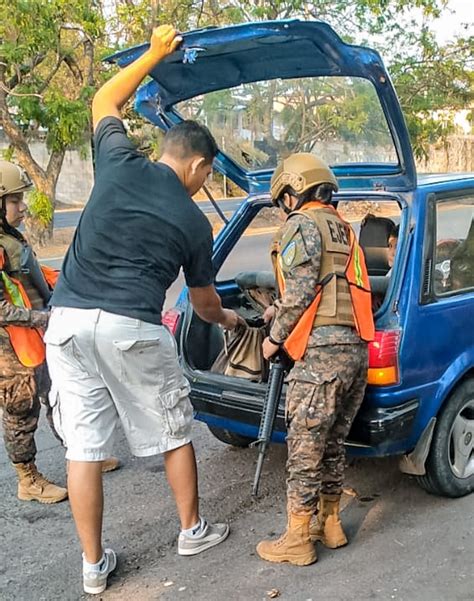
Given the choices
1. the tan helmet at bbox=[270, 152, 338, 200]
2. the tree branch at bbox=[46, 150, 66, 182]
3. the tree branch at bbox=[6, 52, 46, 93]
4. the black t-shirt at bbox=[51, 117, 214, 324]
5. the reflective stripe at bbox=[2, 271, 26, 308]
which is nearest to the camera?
the black t-shirt at bbox=[51, 117, 214, 324]

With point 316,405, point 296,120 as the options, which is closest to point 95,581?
point 316,405

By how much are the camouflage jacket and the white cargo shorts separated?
52 cm

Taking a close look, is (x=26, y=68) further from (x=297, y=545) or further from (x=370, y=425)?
(x=297, y=545)

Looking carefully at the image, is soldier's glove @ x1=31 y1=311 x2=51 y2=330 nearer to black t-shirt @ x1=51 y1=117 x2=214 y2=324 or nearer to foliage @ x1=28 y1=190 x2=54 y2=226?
black t-shirt @ x1=51 y1=117 x2=214 y2=324

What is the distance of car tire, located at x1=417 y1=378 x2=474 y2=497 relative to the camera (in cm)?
340

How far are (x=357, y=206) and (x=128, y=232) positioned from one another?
6.32 feet

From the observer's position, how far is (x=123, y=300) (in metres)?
2.76

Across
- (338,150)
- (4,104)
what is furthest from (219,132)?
(4,104)

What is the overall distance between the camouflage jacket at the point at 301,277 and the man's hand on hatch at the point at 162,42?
2.76ft

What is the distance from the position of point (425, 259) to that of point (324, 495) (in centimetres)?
118

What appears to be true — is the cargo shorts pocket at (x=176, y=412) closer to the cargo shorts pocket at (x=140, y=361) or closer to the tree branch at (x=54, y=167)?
the cargo shorts pocket at (x=140, y=361)

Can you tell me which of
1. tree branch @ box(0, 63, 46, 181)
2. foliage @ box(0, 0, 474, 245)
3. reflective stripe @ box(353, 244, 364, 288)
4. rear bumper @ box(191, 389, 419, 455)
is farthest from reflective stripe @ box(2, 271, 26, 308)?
tree branch @ box(0, 63, 46, 181)

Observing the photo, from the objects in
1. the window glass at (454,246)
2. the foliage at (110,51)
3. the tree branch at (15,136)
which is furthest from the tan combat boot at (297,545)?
the tree branch at (15,136)

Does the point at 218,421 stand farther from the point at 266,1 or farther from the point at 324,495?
the point at 266,1
